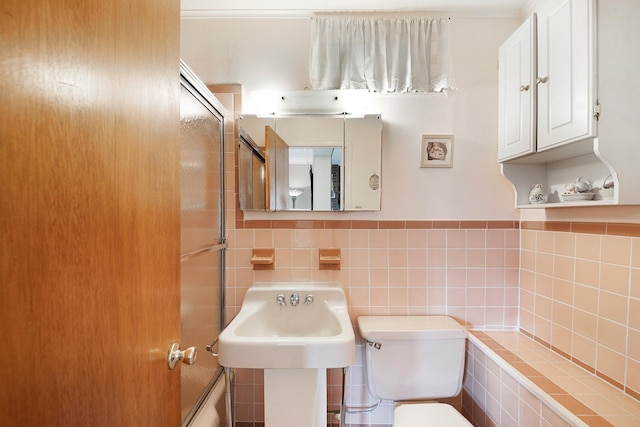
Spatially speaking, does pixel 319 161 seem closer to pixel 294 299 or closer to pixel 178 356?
pixel 294 299

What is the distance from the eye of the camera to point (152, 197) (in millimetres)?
605

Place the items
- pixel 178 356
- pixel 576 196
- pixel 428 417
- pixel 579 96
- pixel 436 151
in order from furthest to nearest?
pixel 436 151 → pixel 428 417 → pixel 576 196 → pixel 579 96 → pixel 178 356

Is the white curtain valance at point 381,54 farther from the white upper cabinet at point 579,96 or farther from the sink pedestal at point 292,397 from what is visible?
the sink pedestal at point 292,397

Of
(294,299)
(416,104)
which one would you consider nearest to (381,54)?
(416,104)

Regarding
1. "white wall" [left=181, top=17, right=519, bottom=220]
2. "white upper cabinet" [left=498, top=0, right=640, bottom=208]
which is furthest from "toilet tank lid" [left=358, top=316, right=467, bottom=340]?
"white upper cabinet" [left=498, top=0, right=640, bottom=208]

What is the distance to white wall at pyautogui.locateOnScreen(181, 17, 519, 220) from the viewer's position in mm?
1575

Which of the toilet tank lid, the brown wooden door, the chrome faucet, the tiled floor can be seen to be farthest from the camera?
the chrome faucet

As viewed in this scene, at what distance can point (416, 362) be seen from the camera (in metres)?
1.36

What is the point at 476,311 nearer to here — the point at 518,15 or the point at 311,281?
the point at 311,281

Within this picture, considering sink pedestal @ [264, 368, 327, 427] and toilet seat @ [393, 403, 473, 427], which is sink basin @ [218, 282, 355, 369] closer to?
sink pedestal @ [264, 368, 327, 427]

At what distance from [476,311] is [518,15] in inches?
66.3

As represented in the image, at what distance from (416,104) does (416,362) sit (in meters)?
1.36

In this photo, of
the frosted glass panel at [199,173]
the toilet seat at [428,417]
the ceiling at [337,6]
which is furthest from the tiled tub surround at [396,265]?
the ceiling at [337,6]

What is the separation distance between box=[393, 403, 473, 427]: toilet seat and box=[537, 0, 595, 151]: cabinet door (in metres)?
1.21
